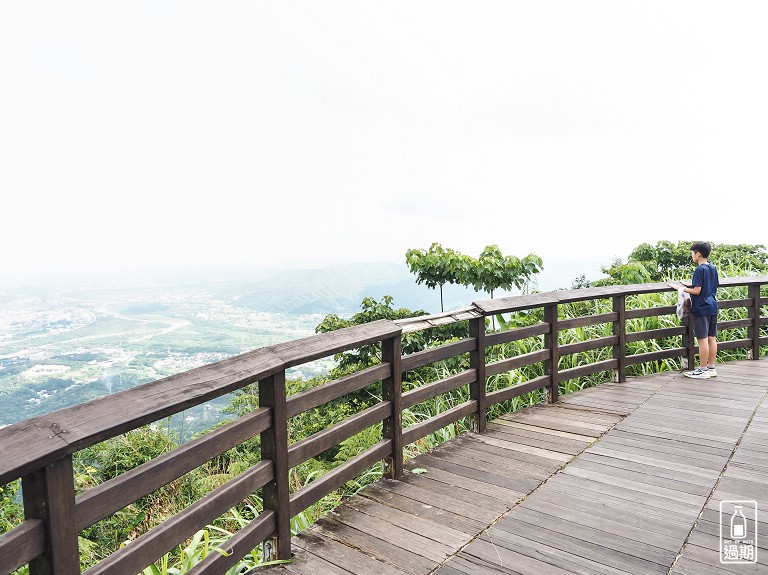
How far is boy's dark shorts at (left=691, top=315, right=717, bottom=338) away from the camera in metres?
6.45

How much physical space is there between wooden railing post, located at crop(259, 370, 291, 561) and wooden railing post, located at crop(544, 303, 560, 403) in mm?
3465

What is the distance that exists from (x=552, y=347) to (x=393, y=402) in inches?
97.0

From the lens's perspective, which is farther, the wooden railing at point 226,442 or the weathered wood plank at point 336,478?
the weathered wood plank at point 336,478

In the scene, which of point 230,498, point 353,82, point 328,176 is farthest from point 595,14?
point 328,176

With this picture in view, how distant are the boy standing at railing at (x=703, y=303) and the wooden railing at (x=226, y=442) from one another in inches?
108

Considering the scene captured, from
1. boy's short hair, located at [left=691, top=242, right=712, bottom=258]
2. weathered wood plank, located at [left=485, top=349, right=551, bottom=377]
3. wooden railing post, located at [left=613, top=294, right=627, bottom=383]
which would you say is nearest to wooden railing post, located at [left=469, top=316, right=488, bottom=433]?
weathered wood plank, located at [left=485, top=349, right=551, bottom=377]

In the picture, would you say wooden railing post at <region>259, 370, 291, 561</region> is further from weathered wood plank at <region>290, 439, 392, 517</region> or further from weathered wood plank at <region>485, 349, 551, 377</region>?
weathered wood plank at <region>485, 349, 551, 377</region>

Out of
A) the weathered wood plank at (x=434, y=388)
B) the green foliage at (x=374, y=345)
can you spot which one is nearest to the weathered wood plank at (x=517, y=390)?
the weathered wood plank at (x=434, y=388)

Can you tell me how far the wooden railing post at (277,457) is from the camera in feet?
8.79

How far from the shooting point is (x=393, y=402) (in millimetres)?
3670

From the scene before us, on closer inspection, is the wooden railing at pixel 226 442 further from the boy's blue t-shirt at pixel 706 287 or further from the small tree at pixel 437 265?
the small tree at pixel 437 265

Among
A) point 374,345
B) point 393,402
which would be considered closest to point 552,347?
point 393,402

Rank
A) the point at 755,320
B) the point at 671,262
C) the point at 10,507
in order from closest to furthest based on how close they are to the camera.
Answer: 1. the point at 10,507
2. the point at 755,320
3. the point at 671,262

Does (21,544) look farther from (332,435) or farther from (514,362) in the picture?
(514,362)
